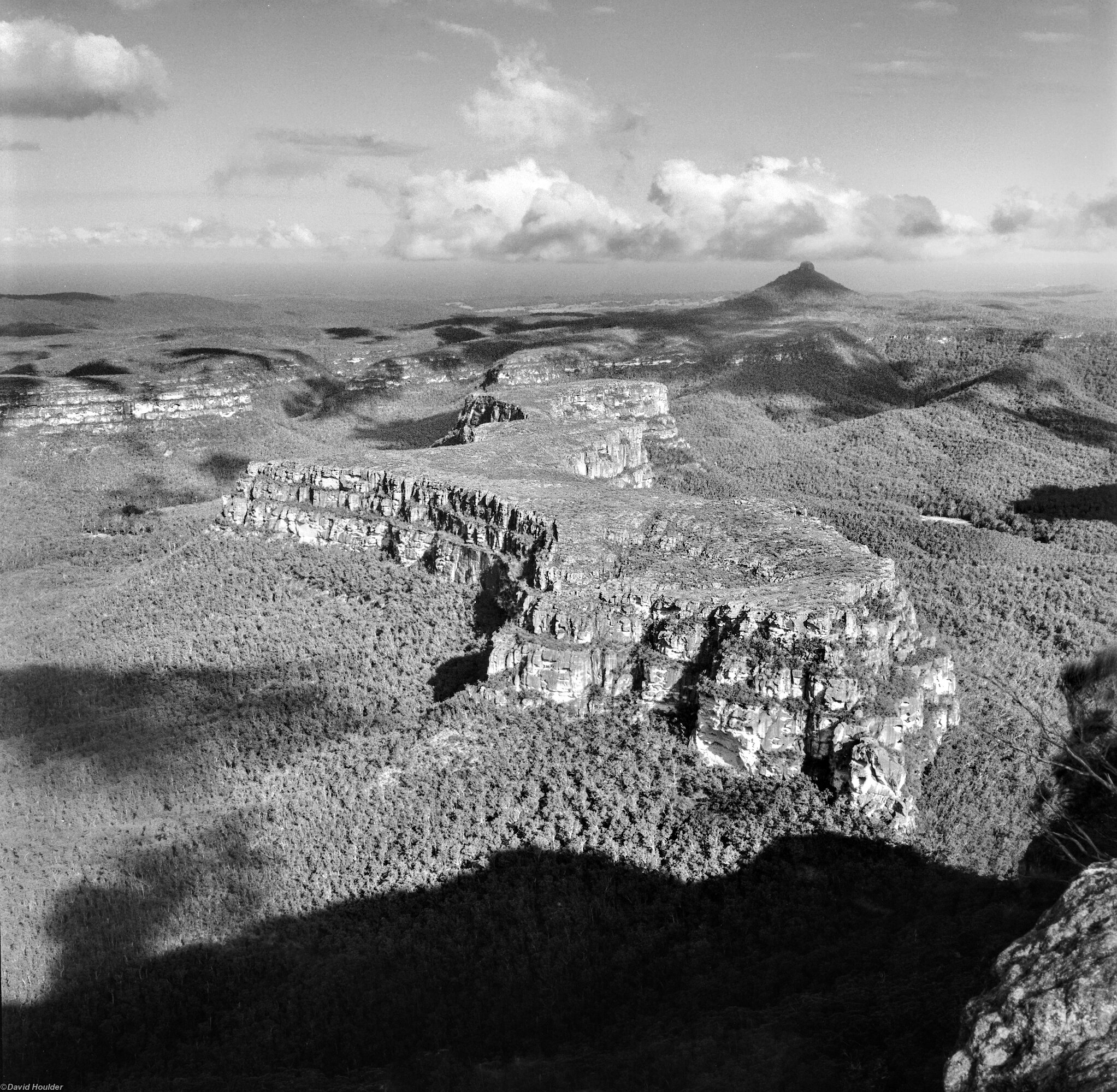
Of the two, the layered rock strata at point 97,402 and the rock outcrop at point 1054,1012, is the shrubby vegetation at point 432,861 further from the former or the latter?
the layered rock strata at point 97,402

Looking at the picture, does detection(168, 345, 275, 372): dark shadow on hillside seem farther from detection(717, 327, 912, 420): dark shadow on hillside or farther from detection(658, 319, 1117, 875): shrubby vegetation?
detection(717, 327, 912, 420): dark shadow on hillside

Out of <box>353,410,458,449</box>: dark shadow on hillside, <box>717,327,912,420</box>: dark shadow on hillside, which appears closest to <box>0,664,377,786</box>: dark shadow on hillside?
<box>353,410,458,449</box>: dark shadow on hillside

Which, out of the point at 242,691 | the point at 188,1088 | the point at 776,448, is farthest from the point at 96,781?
the point at 776,448

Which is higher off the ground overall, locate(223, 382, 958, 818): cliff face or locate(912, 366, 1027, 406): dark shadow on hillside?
locate(912, 366, 1027, 406): dark shadow on hillside

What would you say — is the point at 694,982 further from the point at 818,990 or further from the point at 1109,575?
the point at 1109,575

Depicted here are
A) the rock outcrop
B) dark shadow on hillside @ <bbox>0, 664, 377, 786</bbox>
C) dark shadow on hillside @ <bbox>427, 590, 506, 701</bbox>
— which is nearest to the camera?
the rock outcrop

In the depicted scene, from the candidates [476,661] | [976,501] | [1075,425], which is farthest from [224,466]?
[1075,425]
